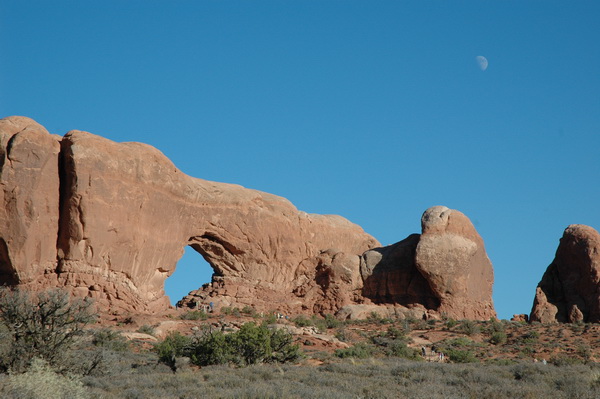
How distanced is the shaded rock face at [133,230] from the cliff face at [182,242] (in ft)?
0.16

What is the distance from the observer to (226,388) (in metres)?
15.5

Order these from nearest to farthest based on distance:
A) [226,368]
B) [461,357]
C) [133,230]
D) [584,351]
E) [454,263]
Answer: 1. [226,368]
2. [461,357]
3. [584,351]
4. [133,230]
5. [454,263]

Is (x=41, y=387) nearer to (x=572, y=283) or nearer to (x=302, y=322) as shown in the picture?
(x=302, y=322)

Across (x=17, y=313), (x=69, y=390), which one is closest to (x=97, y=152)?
(x=17, y=313)

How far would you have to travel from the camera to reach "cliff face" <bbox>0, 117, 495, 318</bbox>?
3098cm

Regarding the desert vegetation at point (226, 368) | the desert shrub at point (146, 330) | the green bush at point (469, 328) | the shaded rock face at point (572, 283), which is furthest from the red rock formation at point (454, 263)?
the desert shrub at point (146, 330)

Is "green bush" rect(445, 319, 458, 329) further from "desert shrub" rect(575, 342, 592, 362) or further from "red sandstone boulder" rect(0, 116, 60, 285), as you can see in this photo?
"red sandstone boulder" rect(0, 116, 60, 285)

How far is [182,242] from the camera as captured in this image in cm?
3612

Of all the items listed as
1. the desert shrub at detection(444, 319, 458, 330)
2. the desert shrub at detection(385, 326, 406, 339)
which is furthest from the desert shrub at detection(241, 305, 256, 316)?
the desert shrub at detection(444, 319, 458, 330)

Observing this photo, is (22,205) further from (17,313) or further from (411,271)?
(411,271)

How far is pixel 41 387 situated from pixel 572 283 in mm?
30925

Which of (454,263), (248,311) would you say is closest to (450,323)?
(454,263)

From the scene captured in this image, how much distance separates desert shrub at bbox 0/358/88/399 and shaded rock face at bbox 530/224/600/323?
28.5 meters

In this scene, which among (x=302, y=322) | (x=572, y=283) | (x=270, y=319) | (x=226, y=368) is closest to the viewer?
(x=226, y=368)
